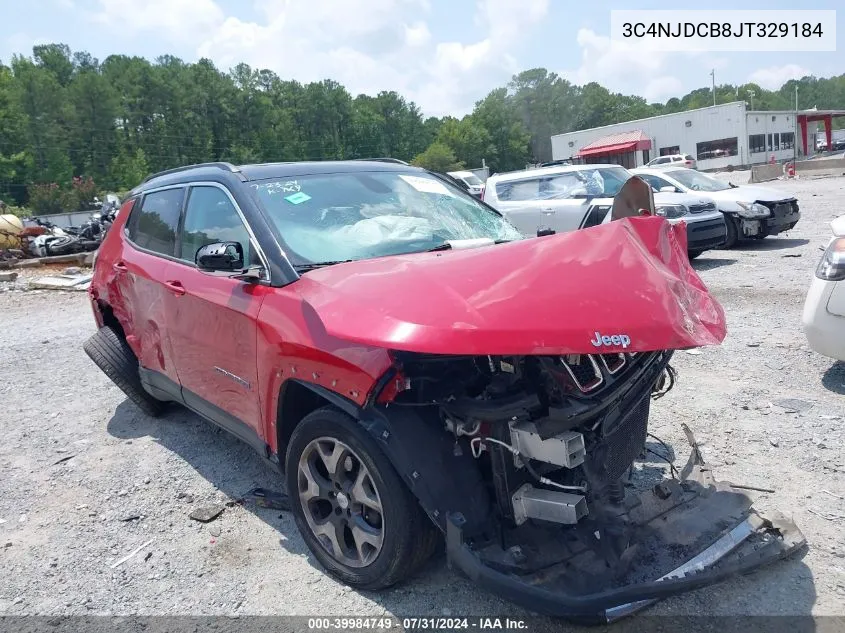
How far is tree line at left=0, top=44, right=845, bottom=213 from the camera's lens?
71250mm

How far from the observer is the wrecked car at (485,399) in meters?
2.36

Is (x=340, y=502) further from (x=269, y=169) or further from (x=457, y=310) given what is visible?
(x=269, y=169)

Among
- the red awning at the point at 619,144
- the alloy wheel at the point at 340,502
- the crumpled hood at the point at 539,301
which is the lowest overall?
the alloy wheel at the point at 340,502

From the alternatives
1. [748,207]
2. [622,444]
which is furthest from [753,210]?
[622,444]

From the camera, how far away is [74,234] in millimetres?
19438

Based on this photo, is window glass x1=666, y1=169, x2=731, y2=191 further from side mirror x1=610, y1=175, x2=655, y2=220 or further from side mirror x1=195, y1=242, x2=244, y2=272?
side mirror x1=195, y1=242, x2=244, y2=272

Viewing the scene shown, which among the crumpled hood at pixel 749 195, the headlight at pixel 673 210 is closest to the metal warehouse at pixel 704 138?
the crumpled hood at pixel 749 195

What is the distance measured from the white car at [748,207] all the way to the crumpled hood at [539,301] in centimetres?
1016

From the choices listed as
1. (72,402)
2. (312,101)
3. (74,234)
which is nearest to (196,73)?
(312,101)

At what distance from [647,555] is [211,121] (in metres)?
89.7

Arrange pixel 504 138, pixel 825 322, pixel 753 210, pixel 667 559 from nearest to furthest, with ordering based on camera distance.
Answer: pixel 667 559, pixel 825 322, pixel 753 210, pixel 504 138

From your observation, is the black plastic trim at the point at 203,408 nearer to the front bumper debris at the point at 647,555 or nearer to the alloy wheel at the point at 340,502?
the alloy wheel at the point at 340,502

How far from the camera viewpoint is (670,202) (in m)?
11.3

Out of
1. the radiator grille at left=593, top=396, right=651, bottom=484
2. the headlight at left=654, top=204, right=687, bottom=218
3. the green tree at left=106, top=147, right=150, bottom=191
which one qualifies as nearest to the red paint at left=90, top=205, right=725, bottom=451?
the radiator grille at left=593, top=396, right=651, bottom=484
